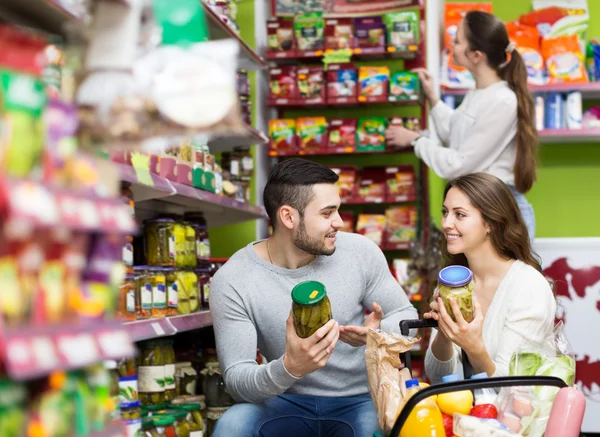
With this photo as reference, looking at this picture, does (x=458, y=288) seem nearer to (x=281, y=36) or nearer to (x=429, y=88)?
(x=429, y=88)

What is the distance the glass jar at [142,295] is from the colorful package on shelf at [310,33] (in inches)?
107

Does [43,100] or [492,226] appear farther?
[492,226]

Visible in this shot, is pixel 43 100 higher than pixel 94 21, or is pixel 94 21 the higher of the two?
pixel 94 21

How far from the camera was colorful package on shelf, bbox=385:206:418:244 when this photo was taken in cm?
535

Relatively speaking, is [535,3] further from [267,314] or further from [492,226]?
[267,314]

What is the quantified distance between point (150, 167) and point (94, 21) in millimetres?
1968

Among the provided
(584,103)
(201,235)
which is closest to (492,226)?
(201,235)

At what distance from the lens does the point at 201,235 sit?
155 inches

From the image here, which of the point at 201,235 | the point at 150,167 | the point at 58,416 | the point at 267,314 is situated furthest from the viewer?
the point at 201,235

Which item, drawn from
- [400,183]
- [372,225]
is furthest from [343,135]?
[372,225]

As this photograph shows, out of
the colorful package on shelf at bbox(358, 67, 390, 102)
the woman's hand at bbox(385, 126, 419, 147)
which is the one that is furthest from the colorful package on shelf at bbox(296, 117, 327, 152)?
the woman's hand at bbox(385, 126, 419, 147)

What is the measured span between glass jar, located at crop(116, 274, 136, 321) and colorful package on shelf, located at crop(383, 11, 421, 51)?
3025mm

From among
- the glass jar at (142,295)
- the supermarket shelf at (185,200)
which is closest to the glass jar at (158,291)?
the glass jar at (142,295)

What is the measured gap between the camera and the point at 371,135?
17.6 feet
